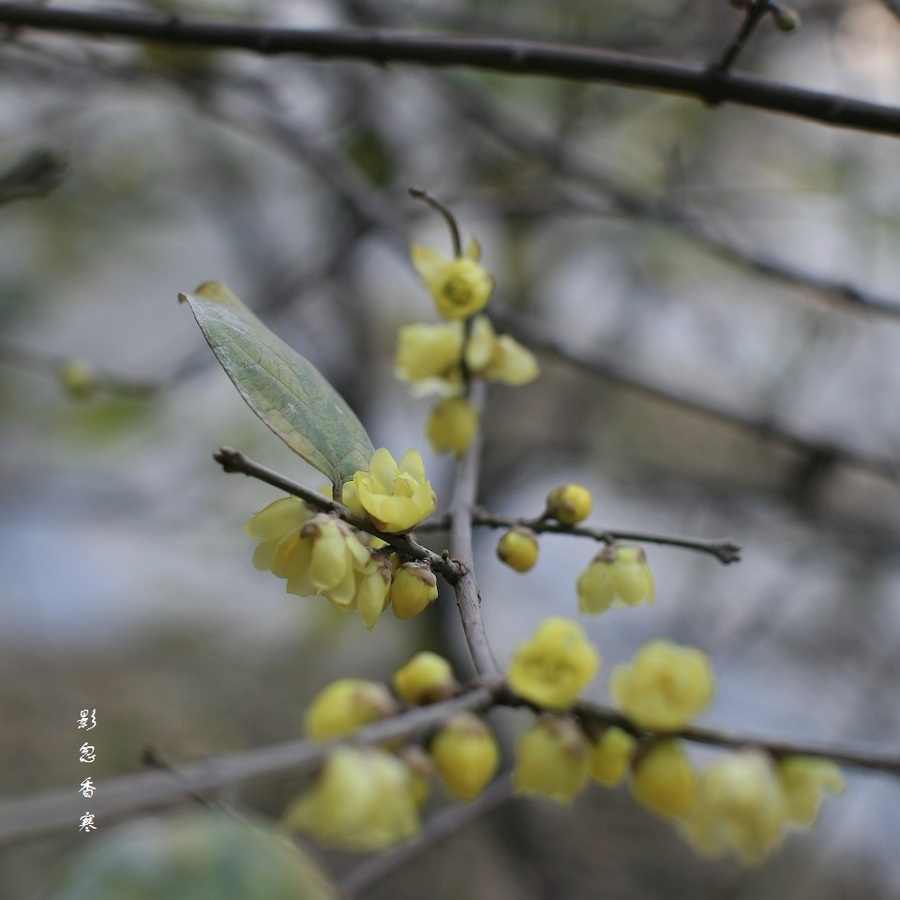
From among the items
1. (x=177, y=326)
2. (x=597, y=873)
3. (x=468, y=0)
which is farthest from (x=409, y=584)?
(x=177, y=326)

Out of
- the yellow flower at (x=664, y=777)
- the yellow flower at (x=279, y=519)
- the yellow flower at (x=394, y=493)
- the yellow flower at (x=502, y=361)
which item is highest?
the yellow flower at (x=502, y=361)

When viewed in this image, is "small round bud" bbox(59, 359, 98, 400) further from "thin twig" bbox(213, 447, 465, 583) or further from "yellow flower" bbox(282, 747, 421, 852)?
"yellow flower" bbox(282, 747, 421, 852)

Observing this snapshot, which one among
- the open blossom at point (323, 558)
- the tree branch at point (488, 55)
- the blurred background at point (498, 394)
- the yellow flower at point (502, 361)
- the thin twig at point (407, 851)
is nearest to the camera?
the open blossom at point (323, 558)

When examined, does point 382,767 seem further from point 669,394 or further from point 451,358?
point 669,394

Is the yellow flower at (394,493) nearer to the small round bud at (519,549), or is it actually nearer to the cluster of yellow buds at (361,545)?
the cluster of yellow buds at (361,545)

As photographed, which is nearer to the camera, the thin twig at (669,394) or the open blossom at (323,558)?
the open blossom at (323,558)

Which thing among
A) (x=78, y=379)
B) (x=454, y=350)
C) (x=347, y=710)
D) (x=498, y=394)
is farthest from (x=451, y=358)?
(x=498, y=394)

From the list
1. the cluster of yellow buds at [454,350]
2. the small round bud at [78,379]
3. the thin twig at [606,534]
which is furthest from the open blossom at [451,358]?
the small round bud at [78,379]
